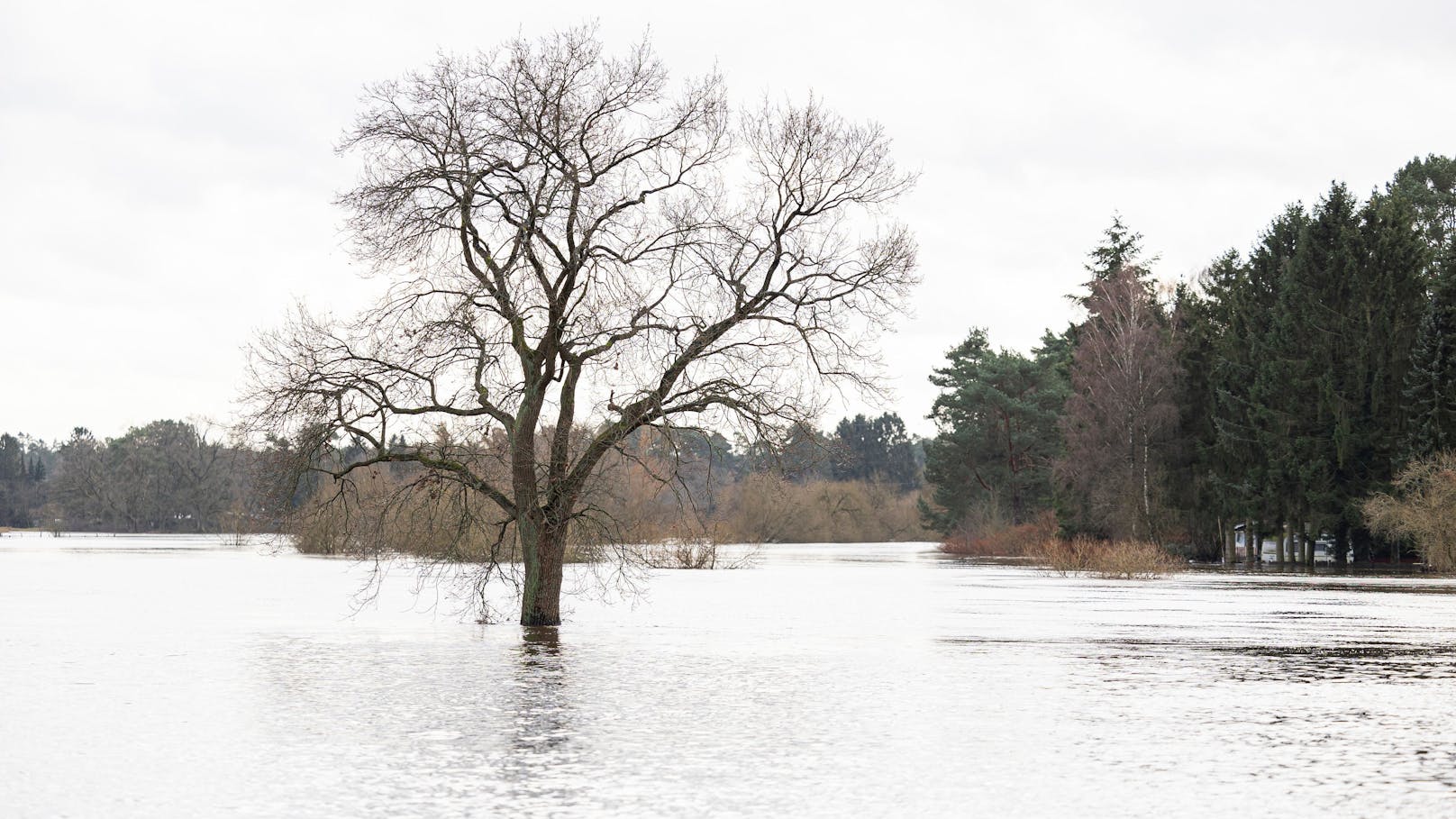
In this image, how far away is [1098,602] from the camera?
40.1 meters

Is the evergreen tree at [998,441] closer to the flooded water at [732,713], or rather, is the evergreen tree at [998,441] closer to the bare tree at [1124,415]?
the bare tree at [1124,415]

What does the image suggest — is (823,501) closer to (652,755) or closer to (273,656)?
(273,656)

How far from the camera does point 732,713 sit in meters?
17.0

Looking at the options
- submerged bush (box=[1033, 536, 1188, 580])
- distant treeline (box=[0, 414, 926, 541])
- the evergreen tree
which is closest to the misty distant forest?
submerged bush (box=[1033, 536, 1188, 580])

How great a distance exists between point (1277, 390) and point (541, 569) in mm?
47721

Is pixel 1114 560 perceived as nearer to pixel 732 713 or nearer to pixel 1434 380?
pixel 1434 380

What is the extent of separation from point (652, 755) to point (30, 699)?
29.8ft

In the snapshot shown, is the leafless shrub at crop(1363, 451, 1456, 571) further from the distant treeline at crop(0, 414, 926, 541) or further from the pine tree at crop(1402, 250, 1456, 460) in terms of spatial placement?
the distant treeline at crop(0, 414, 926, 541)

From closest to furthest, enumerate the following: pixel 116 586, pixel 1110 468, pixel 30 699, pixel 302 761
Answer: pixel 302 761
pixel 30 699
pixel 116 586
pixel 1110 468

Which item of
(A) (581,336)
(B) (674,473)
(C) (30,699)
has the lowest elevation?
(C) (30,699)

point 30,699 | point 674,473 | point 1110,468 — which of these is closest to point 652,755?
point 30,699

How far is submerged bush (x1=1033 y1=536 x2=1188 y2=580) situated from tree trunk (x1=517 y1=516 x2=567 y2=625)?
31.9 metres

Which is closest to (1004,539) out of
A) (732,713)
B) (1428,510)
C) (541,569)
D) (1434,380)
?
(1434,380)

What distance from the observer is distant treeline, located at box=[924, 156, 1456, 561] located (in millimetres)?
65688
